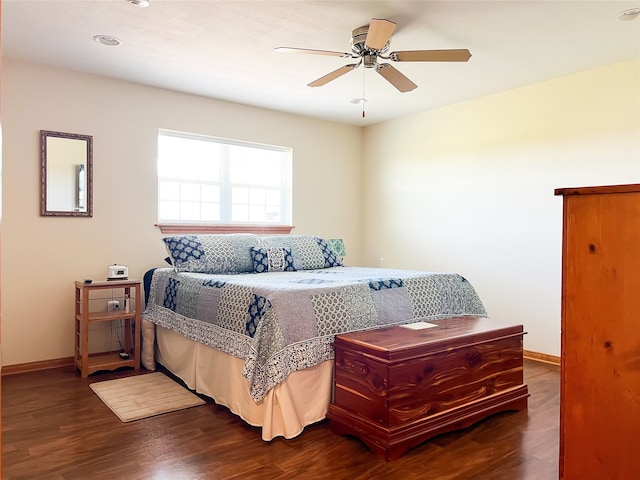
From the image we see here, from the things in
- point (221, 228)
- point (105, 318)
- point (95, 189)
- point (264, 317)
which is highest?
point (95, 189)

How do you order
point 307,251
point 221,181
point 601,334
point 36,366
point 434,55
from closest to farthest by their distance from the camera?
point 601,334 → point 434,55 → point 36,366 → point 307,251 → point 221,181

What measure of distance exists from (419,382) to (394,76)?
1.90 metres

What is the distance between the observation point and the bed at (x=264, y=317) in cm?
248

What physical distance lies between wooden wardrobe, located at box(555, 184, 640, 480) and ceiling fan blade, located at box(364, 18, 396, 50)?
5.24 ft

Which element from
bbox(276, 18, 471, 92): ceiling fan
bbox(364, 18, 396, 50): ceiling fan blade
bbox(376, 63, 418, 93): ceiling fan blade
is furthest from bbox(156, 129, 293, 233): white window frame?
bbox(364, 18, 396, 50): ceiling fan blade

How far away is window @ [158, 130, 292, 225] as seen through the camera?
4.46 metres

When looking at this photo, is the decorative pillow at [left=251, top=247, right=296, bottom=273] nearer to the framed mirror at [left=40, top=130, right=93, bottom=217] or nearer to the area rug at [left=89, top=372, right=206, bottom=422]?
the area rug at [left=89, top=372, right=206, bottom=422]

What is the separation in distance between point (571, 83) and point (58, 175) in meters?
4.25

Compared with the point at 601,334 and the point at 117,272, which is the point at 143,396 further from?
the point at 601,334

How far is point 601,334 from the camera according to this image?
1239 mm

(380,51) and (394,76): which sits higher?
(380,51)

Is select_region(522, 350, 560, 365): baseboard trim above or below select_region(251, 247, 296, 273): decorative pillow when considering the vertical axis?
below

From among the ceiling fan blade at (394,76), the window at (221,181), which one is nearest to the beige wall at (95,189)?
the window at (221,181)

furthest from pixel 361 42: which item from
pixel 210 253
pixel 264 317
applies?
pixel 210 253
